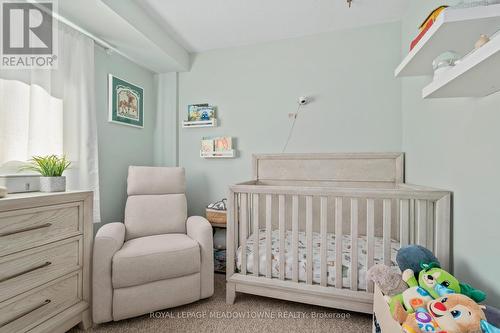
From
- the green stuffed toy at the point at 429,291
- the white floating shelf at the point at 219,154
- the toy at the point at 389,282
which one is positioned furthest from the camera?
the white floating shelf at the point at 219,154

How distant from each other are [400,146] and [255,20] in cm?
181

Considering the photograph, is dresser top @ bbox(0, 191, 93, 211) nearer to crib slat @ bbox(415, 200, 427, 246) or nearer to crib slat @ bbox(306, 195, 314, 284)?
crib slat @ bbox(306, 195, 314, 284)

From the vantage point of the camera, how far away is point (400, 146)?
6.82 feet

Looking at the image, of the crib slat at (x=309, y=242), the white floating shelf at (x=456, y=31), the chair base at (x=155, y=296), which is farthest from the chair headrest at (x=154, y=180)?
the white floating shelf at (x=456, y=31)

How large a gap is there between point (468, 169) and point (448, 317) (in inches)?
29.6

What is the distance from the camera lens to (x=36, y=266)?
A: 1.21 m

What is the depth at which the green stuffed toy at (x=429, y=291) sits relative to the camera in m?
0.87

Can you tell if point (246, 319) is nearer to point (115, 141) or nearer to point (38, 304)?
point (38, 304)

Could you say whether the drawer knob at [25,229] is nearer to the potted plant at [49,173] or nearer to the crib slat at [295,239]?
the potted plant at [49,173]

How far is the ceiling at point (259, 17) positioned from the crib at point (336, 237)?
4.17ft

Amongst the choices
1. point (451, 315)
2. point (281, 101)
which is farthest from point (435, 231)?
point (281, 101)

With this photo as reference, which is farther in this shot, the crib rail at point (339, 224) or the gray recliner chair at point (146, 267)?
the gray recliner chair at point (146, 267)

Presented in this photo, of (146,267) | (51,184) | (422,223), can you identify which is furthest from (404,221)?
(51,184)

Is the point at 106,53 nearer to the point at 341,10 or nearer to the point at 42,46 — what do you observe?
the point at 42,46
